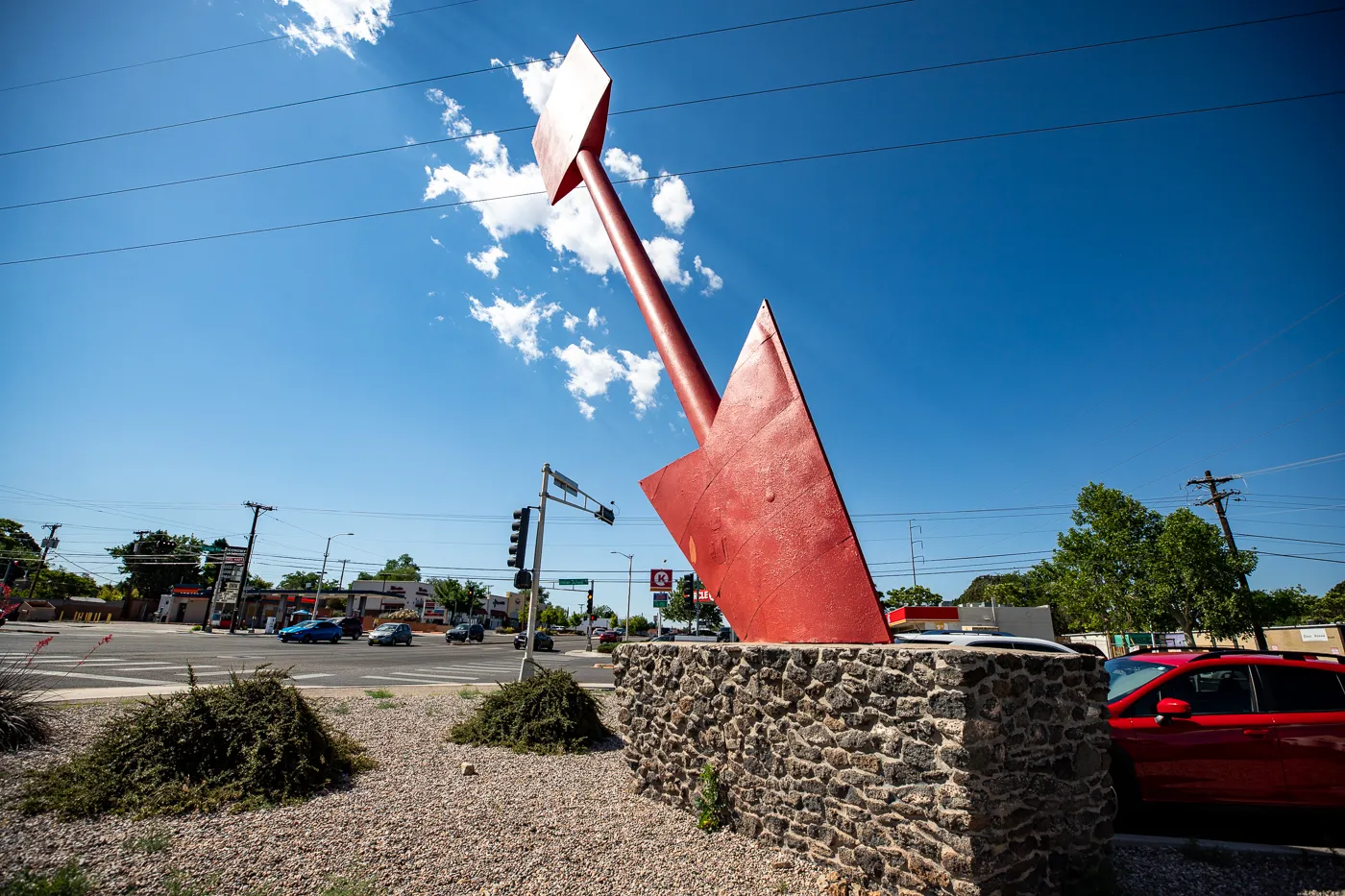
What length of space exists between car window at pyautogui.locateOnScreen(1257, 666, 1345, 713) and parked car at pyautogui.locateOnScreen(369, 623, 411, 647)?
38332 mm

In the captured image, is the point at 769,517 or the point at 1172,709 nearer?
the point at 1172,709

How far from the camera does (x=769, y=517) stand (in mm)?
6363

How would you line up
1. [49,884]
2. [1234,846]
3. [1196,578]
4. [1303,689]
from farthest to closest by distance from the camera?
[1196,578] → [1303,689] → [1234,846] → [49,884]

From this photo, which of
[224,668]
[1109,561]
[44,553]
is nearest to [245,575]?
[44,553]

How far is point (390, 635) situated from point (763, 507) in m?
36.8

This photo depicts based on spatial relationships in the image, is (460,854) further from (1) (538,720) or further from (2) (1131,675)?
(2) (1131,675)

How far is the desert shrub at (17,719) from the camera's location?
6.39 metres

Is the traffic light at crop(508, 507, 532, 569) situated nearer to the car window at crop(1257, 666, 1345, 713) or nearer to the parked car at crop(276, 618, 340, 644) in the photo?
the car window at crop(1257, 666, 1345, 713)

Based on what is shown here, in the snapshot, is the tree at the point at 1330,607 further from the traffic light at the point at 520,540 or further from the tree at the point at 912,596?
the traffic light at the point at 520,540

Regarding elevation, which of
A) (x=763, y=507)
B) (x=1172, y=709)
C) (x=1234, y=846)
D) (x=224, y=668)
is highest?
(x=763, y=507)

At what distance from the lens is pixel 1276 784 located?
5.07m

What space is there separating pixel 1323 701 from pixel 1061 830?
326 centimetres

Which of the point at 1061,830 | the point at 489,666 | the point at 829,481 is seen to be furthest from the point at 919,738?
the point at 489,666

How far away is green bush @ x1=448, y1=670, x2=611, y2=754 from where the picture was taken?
824 cm
